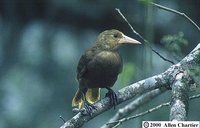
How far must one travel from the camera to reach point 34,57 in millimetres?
8656

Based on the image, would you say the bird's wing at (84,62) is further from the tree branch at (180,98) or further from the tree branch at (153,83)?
the tree branch at (180,98)

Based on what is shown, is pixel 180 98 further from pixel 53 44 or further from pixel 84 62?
pixel 53 44

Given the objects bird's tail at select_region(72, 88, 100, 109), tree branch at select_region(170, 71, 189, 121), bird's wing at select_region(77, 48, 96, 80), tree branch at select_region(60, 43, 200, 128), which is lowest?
tree branch at select_region(170, 71, 189, 121)

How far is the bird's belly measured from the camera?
5.69 m

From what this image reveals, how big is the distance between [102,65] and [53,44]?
122 inches

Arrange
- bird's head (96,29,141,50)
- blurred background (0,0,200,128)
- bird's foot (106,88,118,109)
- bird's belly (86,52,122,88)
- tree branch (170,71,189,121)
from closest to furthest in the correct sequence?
1. tree branch (170,71,189,121)
2. bird's foot (106,88,118,109)
3. bird's belly (86,52,122,88)
4. bird's head (96,29,141,50)
5. blurred background (0,0,200,128)

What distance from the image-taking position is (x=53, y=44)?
8.80 metres

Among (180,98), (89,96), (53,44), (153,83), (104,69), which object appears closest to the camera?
(180,98)

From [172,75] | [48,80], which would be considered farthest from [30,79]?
[172,75]

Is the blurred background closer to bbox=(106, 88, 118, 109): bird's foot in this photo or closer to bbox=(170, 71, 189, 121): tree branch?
bbox=(106, 88, 118, 109): bird's foot

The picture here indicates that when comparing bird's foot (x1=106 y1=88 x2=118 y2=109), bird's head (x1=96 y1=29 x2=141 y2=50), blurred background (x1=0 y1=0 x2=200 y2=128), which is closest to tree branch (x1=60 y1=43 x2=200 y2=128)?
bird's foot (x1=106 y1=88 x2=118 y2=109)

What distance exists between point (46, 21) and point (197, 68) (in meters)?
5.00

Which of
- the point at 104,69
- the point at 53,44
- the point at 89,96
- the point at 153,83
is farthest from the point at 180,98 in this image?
the point at 53,44

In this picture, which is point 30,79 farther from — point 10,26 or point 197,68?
point 197,68
